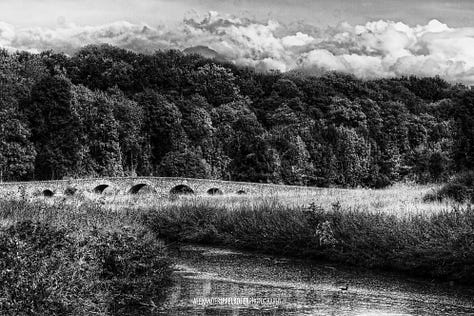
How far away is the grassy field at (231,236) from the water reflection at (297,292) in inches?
35.9

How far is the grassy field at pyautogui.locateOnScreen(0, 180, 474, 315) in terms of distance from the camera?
16.1 metres

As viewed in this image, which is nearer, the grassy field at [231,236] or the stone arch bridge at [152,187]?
the grassy field at [231,236]

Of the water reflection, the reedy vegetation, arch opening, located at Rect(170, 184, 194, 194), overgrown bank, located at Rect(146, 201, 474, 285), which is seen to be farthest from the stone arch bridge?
the water reflection

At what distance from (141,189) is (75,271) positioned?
5451cm

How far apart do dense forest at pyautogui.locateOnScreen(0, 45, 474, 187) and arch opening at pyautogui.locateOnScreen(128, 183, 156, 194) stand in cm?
866

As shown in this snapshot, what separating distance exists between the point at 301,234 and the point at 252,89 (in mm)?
92365

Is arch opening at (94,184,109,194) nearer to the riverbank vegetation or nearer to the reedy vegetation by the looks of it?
the reedy vegetation

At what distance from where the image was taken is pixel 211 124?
9656cm

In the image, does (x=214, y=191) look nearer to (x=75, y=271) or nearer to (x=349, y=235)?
(x=349, y=235)

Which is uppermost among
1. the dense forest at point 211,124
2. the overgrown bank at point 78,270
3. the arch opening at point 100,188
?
the dense forest at point 211,124

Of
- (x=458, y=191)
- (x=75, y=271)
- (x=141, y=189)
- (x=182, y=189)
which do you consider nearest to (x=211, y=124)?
(x=141, y=189)

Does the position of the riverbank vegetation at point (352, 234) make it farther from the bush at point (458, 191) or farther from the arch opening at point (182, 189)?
the arch opening at point (182, 189)

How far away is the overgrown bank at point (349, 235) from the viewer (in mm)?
21688

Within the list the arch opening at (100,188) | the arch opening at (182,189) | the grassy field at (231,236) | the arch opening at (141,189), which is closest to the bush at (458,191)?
the grassy field at (231,236)
